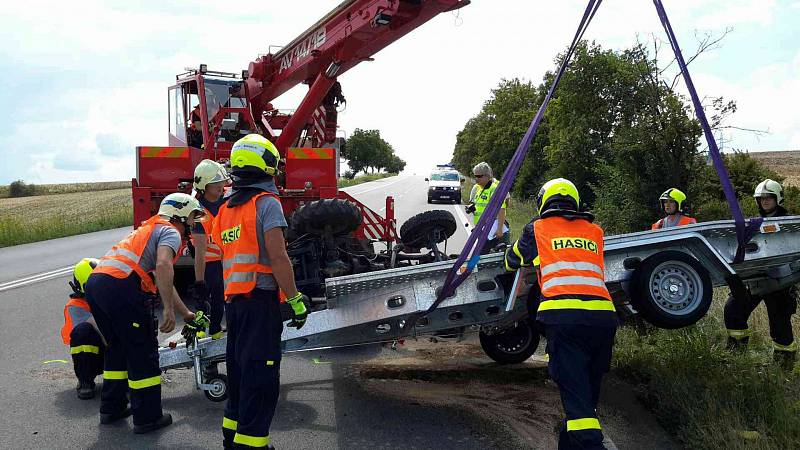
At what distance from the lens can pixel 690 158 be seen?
35.8 feet

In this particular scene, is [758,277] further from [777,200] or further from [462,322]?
[462,322]

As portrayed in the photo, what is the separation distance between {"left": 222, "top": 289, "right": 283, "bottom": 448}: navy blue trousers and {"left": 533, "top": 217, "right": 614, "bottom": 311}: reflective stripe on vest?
1577mm

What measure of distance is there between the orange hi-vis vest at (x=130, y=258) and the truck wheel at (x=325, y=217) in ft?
6.13

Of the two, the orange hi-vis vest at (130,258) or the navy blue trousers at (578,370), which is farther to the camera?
the orange hi-vis vest at (130,258)

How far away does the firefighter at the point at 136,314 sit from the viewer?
179 inches

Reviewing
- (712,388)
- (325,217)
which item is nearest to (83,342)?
(325,217)

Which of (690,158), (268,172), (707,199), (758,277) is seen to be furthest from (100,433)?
(707,199)

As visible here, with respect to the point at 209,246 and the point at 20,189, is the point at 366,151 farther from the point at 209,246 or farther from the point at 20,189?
the point at 209,246

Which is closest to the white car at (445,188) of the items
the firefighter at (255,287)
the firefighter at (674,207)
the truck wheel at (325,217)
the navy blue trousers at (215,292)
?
the firefighter at (674,207)

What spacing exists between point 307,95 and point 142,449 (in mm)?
6354

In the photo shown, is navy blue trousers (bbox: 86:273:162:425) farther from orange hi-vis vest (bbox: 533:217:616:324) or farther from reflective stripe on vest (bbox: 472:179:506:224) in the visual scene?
reflective stripe on vest (bbox: 472:179:506:224)

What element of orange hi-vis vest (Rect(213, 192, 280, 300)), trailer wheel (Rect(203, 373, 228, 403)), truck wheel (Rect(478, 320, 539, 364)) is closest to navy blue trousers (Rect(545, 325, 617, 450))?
orange hi-vis vest (Rect(213, 192, 280, 300))

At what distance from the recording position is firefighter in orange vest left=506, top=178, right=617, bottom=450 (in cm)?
356

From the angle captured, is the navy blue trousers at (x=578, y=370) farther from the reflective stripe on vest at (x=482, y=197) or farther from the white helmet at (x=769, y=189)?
the reflective stripe on vest at (x=482, y=197)
